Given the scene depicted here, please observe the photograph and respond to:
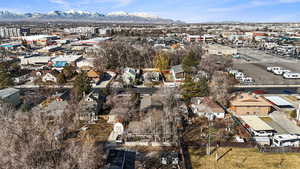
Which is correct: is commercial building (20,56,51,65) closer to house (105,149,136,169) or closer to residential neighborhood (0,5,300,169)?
residential neighborhood (0,5,300,169)

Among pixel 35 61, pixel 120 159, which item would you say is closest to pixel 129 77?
pixel 120 159

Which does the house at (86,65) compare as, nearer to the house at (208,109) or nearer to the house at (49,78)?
the house at (49,78)

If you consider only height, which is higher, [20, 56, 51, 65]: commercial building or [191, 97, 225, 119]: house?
[20, 56, 51, 65]: commercial building

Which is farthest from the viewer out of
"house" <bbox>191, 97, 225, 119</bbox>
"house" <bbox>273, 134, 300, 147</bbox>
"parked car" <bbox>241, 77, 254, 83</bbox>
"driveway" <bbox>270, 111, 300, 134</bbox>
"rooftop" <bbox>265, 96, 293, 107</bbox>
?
"parked car" <bbox>241, 77, 254, 83</bbox>

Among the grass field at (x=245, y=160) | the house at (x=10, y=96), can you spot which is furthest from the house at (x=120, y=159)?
the house at (x=10, y=96)

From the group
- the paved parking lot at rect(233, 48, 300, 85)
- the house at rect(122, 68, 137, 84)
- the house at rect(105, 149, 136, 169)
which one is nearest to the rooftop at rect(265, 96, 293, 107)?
the paved parking lot at rect(233, 48, 300, 85)

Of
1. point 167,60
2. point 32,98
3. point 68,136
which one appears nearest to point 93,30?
point 167,60

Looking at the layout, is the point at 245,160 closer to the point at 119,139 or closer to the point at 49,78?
the point at 119,139
